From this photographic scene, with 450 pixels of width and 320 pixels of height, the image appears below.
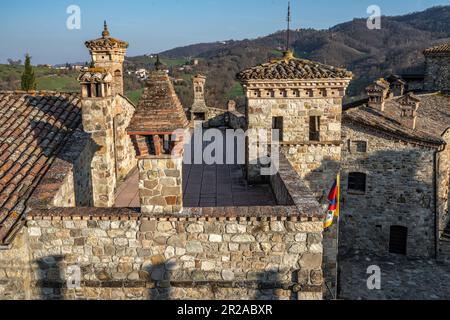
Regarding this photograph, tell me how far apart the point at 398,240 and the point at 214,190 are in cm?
1448

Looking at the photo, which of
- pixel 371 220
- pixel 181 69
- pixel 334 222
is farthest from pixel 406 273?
pixel 181 69

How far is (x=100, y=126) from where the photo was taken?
30.6 feet

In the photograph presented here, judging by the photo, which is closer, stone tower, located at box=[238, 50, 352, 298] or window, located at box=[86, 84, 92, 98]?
window, located at box=[86, 84, 92, 98]

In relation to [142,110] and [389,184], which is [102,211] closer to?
[142,110]

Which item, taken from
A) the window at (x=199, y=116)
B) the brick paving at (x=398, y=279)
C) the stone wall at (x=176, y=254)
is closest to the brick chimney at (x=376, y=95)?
the brick paving at (x=398, y=279)

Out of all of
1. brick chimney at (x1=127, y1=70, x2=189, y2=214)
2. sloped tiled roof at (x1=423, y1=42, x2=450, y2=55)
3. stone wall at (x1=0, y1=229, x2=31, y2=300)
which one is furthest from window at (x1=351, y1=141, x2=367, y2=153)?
sloped tiled roof at (x1=423, y1=42, x2=450, y2=55)

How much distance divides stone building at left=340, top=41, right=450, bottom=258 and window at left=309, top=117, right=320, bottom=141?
362 inches

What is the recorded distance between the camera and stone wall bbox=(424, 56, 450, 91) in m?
35.0

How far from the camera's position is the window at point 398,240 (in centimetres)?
2102

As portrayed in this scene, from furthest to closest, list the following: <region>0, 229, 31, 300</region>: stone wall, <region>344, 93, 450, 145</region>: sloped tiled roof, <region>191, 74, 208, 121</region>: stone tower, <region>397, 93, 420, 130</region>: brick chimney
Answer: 1. <region>397, 93, 420, 130</region>: brick chimney
2. <region>191, 74, 208, 121</region>: stone tower
3. <region>344, 93, 450, 145</region>: sloped tiled roof
4. <region>0, 229, 31, 300</region>: stone wall

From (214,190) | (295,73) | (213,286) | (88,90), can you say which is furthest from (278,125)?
(213,286)

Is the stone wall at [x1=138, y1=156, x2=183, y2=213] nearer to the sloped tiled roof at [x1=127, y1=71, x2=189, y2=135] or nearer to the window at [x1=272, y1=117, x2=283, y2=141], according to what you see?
the sloped tiled roof at [x1=127, y1=71, x2=189, y2=135]

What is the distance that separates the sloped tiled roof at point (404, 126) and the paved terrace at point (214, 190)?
10.3 m

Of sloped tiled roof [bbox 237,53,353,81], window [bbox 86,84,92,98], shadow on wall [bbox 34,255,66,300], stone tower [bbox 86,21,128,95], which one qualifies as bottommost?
shadow on wall [bbox 34,255,66,300]
